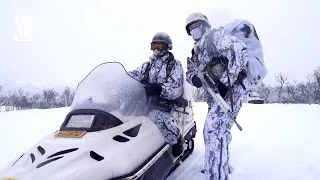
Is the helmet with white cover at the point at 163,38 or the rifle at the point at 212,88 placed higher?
the helmet with white cover at the point at 163,38

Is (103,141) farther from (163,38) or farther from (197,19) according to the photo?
(163,38)

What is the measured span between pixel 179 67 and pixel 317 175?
2.44m

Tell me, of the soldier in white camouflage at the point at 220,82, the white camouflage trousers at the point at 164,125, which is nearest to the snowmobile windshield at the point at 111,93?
the white camouflage trousers at the point at 164,125

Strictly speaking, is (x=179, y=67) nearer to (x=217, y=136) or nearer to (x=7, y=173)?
(x=217, y=136)

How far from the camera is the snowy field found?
4746 mm

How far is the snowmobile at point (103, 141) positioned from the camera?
2904mm

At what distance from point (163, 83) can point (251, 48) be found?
4.24 feet

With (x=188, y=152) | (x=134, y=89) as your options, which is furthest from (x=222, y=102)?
(x=188, y=152)

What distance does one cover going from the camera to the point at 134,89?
A: 13.5 feet

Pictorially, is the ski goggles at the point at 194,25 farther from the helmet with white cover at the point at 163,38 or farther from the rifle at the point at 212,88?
the helmet with white cover at the point at 163,38

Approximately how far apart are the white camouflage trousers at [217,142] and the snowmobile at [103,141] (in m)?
0.51

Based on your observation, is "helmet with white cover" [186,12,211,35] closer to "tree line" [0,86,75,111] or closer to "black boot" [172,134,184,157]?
"black boot" [172,134,184,157]

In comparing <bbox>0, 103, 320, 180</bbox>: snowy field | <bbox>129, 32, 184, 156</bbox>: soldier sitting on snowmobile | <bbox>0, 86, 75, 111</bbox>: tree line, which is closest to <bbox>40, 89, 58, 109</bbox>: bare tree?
<bbox>0, 86, 75, 111</bbox>: tree line

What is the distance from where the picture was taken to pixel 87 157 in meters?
2.99
